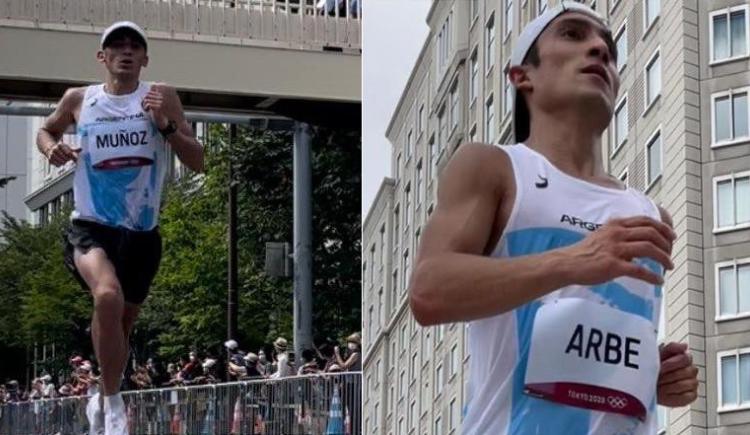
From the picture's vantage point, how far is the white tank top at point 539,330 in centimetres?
255

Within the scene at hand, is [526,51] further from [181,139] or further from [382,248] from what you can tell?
[181,139]

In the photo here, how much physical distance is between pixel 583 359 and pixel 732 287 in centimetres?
94

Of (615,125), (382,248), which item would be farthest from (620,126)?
(382,248)

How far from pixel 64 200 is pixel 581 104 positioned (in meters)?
4.54

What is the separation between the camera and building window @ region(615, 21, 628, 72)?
3.67 m

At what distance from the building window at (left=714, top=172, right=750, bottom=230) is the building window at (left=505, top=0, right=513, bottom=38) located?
0.54m

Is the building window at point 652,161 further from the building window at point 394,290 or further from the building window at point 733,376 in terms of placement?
the building window at point 394,290

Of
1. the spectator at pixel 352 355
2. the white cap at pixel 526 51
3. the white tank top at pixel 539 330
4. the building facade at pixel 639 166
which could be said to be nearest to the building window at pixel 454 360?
the building facade at pixel 639 166

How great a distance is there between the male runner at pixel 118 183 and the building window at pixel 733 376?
6.12 feet

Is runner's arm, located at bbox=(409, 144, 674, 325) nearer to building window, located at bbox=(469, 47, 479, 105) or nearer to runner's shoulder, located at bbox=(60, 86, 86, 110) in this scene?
building window, located at bbox=(469, 47, 479, 105)

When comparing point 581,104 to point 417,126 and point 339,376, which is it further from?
point 339,376

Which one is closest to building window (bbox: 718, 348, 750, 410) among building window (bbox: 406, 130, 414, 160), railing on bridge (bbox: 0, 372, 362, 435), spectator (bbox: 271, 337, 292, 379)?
building window (bbox: 406, 130, 414, 160)

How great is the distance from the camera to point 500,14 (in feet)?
12.9

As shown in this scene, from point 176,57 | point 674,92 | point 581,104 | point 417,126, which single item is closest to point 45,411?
point 176,57
